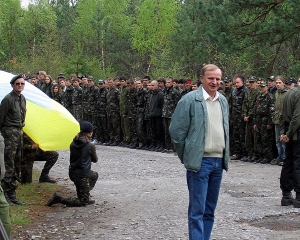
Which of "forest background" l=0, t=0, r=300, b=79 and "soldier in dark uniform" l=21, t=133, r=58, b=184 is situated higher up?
"forest background" l=0, t=0, r=300, b=79

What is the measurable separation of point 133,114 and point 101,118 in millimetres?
2095

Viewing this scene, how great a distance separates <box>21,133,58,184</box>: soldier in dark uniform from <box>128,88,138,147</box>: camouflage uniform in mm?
8108

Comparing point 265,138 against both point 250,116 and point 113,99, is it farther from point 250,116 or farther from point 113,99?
point 113,99

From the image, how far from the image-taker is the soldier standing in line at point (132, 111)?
2105 centimetres

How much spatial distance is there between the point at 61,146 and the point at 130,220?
213 centimetres

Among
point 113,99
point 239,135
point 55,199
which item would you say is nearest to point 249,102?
point 239,135

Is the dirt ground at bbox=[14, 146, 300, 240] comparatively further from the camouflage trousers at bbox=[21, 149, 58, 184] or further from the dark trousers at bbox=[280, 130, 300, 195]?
the camouflage trousers at bbox=[21, 149, 58, 184]

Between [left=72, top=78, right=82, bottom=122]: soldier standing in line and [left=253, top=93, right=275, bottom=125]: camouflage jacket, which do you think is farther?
[left=72, top=78, right=82, bottom=122]: soldier standing in line

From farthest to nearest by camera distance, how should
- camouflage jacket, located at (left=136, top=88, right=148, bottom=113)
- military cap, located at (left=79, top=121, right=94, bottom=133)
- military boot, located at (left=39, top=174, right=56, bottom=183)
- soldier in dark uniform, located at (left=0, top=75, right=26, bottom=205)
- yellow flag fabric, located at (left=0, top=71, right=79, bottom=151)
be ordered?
camouflage jacket, located at (left=136, top=88, right=148, bottom=113) < military boot, located at (left=39, top=174, right=56, bottom=183) < yellow flag fabric, located at (left=0, top=71, right=79, bottom=151) < military cap, located at (left=79, top=121, right=94, bottom=133) < soldier in dark uniform, located at (left=0, top=75, right=26, bottom=205)

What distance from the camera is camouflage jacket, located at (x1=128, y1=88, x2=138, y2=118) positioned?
69.1 feet

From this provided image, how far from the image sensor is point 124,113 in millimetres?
21516

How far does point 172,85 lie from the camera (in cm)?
1958

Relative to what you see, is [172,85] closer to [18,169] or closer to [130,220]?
[18,169]

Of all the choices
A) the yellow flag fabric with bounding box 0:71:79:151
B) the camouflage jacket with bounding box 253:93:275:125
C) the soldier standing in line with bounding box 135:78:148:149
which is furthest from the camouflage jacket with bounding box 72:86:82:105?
the yellow flag fabric with bounding box 0:71:79:151
